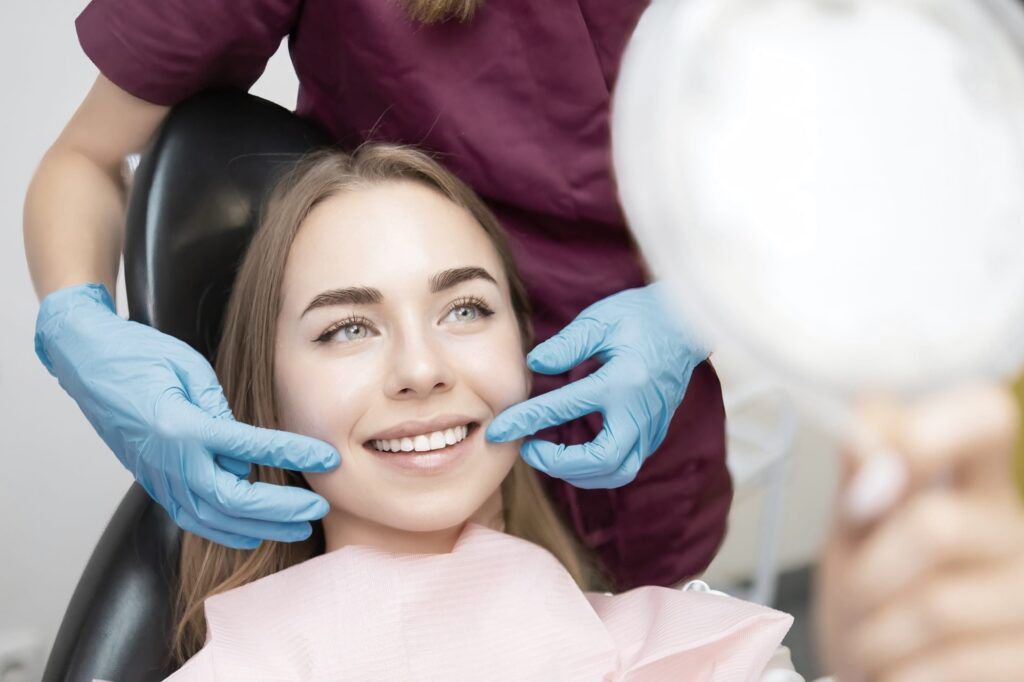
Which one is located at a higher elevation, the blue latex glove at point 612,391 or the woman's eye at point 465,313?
the woman's eye at point 465,313

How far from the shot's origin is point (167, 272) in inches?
45.7

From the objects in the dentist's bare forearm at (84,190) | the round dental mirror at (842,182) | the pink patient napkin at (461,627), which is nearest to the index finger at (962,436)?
the round dental mirror at (842,182)

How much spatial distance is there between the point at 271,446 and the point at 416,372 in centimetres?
17

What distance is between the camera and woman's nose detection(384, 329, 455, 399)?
3.26 ft

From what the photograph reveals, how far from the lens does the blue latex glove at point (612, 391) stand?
41.6 inches

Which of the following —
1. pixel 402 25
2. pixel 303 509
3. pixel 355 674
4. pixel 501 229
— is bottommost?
pixel 355 674

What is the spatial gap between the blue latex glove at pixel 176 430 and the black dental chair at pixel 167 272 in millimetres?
82

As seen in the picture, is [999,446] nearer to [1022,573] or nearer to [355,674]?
[1022,573]

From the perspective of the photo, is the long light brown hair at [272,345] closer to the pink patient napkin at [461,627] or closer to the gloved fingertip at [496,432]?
the pink patient napkin at [461,627]

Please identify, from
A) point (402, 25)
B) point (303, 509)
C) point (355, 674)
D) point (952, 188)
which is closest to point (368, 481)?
point (303, 509)

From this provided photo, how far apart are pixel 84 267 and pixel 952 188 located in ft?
3.39

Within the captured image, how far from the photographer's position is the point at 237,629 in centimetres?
103

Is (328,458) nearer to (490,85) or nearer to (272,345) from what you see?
(272,345)

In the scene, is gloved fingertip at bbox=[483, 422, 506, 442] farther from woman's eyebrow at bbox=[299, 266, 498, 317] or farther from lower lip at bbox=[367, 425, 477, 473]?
woman's eyebrow at bbox=[299, 266, 498, 317]
